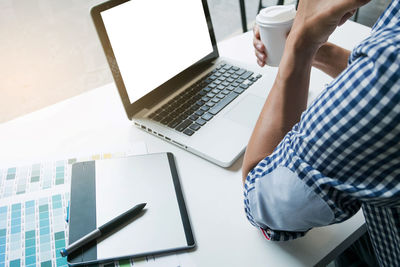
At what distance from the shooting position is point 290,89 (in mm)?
700

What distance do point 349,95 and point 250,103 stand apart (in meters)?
0.54

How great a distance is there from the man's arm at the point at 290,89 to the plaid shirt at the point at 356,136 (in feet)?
0.37

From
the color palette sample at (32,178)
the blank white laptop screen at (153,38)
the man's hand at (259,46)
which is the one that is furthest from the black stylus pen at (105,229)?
the man's hand at (259,46)

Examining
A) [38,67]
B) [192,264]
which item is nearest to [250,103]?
[192,264]

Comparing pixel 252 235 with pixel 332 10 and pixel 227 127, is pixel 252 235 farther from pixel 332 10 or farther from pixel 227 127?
pixel 332 10

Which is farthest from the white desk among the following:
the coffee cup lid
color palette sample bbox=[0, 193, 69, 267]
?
the coffee cup lid

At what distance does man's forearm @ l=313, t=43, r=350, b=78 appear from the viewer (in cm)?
93

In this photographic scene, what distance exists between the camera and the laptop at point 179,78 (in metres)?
0.87

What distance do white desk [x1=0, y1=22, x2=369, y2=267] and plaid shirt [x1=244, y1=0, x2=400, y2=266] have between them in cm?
12

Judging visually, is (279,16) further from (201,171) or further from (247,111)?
(201,171)

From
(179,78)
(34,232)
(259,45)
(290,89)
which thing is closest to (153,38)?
(179,78)

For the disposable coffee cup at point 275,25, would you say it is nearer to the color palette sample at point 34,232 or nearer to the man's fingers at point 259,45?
the man's fingers at point 259,45

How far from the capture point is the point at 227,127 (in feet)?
2.97

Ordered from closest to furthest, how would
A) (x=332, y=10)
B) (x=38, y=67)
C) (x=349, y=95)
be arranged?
(x=349, y=95), (x=332, y=10), (x=38, y=67)
